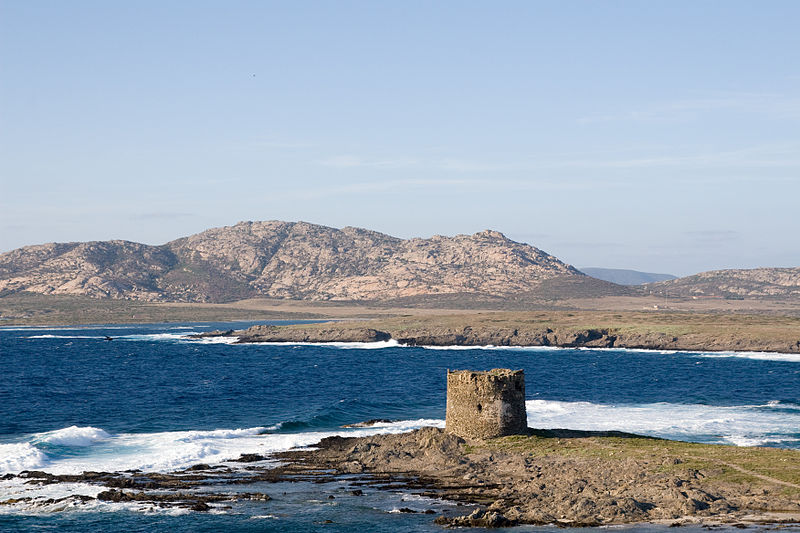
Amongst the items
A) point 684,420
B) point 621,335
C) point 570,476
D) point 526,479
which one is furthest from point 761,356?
point 526,479

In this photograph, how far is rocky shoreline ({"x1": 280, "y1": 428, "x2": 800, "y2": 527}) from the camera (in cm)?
3700

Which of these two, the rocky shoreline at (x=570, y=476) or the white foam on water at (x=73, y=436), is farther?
the white foam on water at (x=73, y=436)

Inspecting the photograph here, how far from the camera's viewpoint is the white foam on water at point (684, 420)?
59.3 metres

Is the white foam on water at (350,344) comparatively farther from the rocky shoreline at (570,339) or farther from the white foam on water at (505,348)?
the white foam on water at (505,348)

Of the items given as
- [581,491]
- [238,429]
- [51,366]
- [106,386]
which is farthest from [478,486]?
[51,366]

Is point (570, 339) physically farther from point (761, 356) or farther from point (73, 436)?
point (73, 436)

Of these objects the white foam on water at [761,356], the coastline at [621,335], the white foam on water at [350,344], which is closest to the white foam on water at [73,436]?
the white foam on water at [761,356]

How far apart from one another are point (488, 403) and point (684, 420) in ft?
76.3

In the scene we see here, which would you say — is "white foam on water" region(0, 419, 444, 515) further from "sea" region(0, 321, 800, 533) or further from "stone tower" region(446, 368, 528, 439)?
"stone tower" region(446, 368, 528, 439)

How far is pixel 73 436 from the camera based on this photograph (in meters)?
58.1

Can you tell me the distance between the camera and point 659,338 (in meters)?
174

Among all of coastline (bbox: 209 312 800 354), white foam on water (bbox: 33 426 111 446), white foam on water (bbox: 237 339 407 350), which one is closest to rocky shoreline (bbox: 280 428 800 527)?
white foam on water (bbox: 33 426 111 446)

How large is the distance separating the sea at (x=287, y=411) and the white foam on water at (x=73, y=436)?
0.14 m

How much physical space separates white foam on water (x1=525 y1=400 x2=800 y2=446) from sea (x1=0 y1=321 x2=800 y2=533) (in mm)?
174
